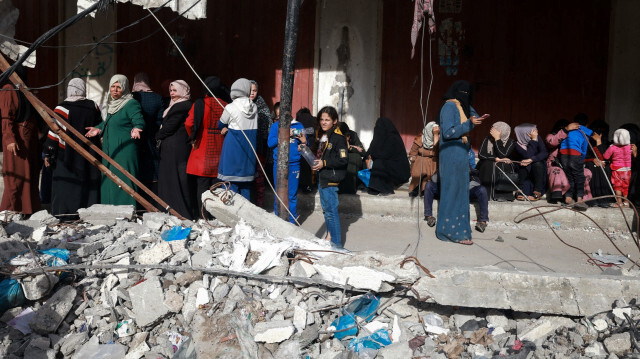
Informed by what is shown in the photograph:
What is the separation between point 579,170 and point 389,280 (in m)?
3.99

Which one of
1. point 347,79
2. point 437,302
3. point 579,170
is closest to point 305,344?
point 437,302

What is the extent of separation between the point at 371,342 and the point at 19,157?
4.86m

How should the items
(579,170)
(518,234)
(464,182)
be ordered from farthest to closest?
1. (579,170)
2. (518,234)
3. (464,182)

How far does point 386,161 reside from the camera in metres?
7.10

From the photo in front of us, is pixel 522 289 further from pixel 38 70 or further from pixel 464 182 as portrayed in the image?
pixel 38 70

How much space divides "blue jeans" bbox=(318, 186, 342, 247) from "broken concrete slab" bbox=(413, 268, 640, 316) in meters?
1.58

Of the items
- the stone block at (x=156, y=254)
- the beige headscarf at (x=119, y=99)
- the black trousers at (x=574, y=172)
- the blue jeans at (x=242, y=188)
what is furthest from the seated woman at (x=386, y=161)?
the stone block at (x=156, y=254)

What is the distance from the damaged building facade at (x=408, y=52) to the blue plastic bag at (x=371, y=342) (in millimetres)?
4723

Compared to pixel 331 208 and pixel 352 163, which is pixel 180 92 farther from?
pixel 352 163

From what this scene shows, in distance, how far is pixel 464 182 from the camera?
5.41 metres

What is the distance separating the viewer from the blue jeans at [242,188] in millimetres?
5609

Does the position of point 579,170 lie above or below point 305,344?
above

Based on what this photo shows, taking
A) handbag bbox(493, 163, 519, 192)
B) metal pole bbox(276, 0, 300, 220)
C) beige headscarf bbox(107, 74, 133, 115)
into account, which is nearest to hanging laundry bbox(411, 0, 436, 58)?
metal pole bbox(276, 0, 300, 220)

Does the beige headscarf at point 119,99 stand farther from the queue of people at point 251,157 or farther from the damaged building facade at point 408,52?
the damaged building facade at point 408,52
